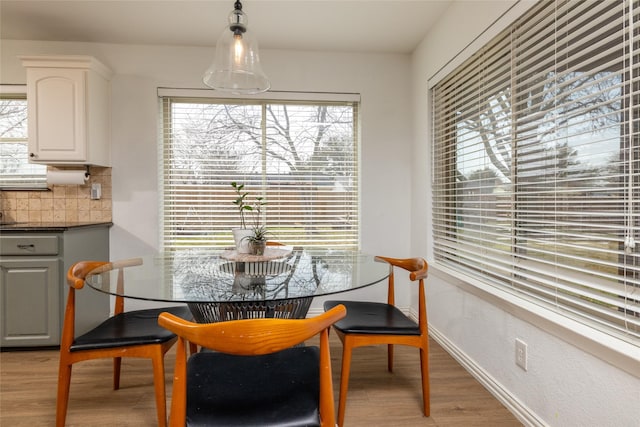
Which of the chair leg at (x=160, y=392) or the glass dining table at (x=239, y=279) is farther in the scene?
the chair leg at (x=160, y=392)

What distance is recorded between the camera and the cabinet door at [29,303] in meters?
2.34

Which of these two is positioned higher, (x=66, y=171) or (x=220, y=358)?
(x=66, y=171)

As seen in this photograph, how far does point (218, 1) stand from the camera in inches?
90.4

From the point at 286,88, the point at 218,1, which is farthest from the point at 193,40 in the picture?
the point at 286,88

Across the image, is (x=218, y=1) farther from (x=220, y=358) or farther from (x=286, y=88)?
(x=220, y=358)

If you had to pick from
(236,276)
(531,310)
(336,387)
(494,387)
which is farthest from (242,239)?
(494,387)

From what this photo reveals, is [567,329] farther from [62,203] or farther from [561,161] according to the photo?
[62,203]

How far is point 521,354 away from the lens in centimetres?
163

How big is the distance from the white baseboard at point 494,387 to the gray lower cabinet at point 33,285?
8.88ft

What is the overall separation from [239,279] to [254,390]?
495mm

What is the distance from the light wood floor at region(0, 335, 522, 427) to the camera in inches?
64.7

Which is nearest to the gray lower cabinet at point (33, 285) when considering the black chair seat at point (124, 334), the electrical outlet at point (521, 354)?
the black chair seat at point (124, 334)

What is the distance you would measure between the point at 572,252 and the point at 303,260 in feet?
4.15

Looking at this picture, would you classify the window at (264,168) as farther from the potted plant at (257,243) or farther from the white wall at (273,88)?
the potted plant at (257,243)
